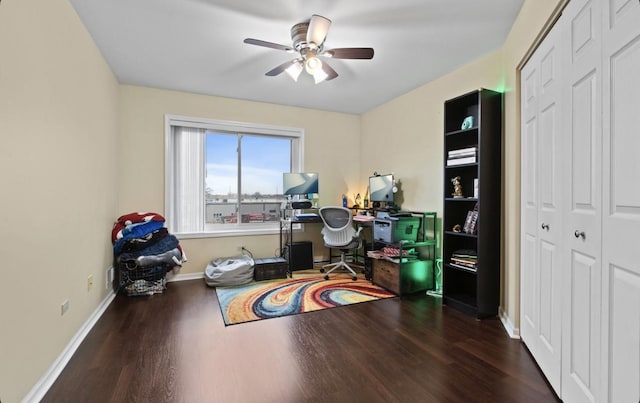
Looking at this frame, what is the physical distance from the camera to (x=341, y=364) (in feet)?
6.23

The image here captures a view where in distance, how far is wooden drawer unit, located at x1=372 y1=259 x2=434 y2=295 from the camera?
3213 mm

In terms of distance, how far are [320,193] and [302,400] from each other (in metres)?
3.48

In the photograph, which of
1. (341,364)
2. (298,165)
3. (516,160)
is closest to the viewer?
(341,364)

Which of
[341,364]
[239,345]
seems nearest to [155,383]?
[239,345]

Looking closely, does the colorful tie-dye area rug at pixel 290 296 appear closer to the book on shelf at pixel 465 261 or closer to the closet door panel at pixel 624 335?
the book on shelf at pixel 465 261

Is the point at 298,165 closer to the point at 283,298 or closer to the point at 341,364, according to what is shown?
the point at 283,298

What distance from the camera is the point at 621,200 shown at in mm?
1106

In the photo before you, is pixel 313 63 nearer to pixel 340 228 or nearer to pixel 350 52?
pixel 350 52

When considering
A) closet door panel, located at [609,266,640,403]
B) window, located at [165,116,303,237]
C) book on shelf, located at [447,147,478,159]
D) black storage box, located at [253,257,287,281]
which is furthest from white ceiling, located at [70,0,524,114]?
black storage box, located at [253,257,287,281]

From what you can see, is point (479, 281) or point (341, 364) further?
point (479, 281)

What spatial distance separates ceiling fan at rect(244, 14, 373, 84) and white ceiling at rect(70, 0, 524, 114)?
0.35 ft

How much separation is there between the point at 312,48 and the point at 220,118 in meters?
2.15

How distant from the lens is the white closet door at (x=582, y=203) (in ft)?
4.08

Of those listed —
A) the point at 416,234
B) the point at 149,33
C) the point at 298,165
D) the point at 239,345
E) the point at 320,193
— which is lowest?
the point at 239,345
